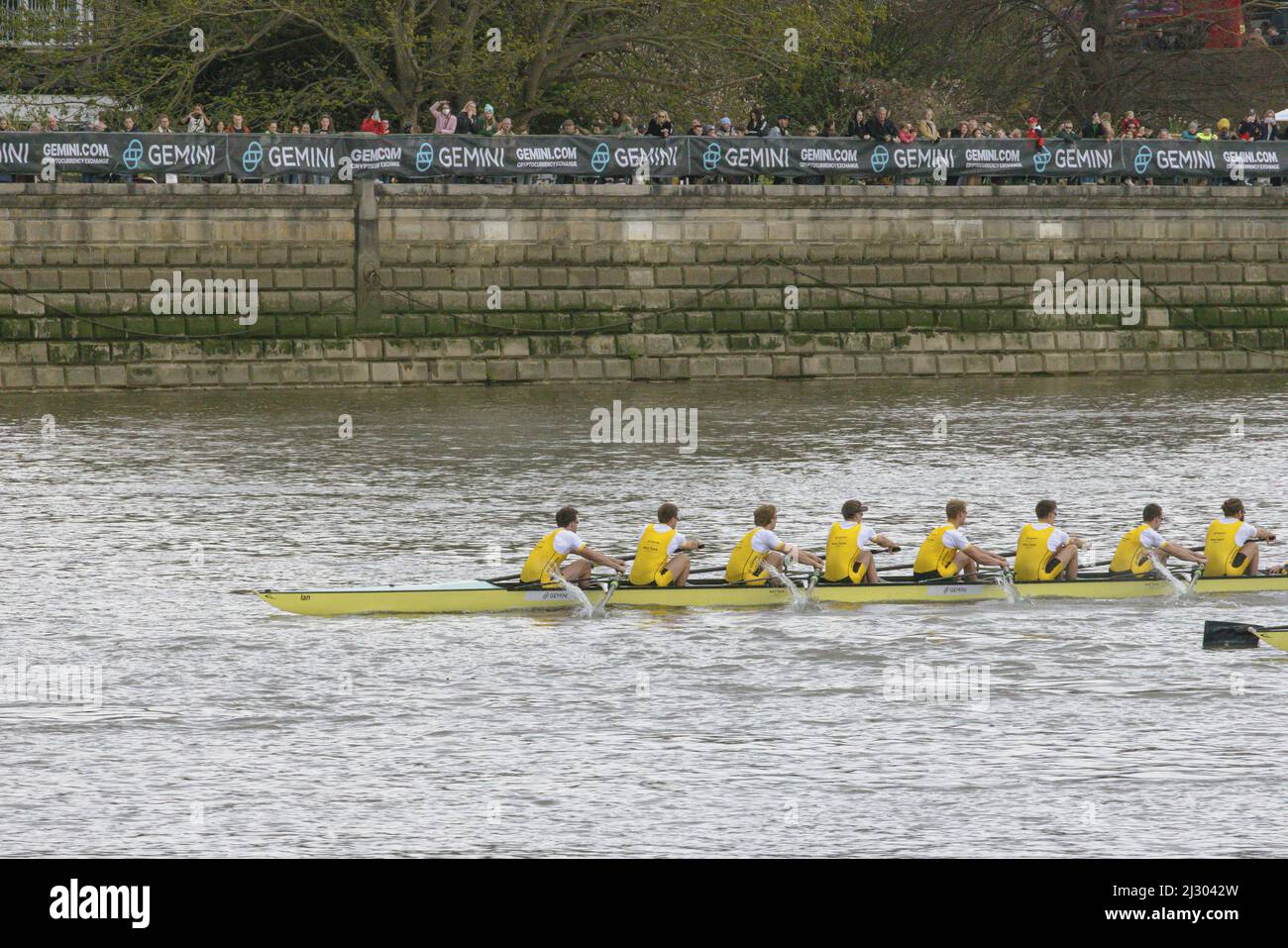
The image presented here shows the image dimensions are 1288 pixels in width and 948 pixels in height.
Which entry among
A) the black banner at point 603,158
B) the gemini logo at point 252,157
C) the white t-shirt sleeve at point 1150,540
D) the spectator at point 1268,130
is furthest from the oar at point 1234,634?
the spectator at point 1268,130

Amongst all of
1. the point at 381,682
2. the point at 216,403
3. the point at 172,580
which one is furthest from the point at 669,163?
the point at 381,682

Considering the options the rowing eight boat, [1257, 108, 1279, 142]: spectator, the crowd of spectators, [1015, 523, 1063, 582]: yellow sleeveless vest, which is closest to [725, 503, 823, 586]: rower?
the rowing eight boat

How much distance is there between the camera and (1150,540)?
19078mm

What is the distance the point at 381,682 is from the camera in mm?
16422

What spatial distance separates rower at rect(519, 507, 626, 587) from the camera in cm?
1853

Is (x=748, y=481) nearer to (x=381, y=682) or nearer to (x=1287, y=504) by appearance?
(x=1287, y=504)

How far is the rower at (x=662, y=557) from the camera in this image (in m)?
18.7

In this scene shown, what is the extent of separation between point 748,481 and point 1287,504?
6.63 meters

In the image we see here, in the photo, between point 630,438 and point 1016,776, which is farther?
point 630,438

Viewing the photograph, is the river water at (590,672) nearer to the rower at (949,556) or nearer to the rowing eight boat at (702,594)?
the rowing eight boat at (702,594)

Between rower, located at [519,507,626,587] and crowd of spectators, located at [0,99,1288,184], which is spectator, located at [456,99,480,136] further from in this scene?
rower, located at [519,507,626,587]

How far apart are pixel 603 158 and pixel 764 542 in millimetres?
18304

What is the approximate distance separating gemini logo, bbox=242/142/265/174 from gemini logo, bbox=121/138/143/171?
5.42ft

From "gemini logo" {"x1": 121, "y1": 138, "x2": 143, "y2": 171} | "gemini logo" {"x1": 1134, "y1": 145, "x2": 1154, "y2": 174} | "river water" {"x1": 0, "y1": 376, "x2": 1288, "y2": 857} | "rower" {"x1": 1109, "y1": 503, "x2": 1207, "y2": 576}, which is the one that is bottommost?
"river water" {"x1": 0, "y1": 376, "x2": 1288, "y2": 857}
